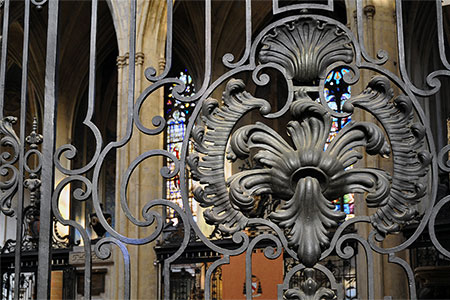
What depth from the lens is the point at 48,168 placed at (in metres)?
2.88

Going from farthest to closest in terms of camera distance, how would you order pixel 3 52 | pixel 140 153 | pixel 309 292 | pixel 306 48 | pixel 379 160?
pixel 140 153, pixel 379 160, pixel 3 52, pixel 306 48, pixel 309 292

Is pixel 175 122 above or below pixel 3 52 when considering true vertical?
above

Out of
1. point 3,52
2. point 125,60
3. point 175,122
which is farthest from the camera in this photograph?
point 175,122

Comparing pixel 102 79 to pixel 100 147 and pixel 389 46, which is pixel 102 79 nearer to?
pixel 389 46

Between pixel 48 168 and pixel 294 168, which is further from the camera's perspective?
pixel 48 168

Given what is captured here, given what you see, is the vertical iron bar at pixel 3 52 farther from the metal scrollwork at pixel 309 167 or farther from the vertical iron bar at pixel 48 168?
the metal scrollwork at pixel 309 167

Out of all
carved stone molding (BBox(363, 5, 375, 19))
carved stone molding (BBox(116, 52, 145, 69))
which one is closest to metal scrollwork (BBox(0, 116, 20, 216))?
carved stone molding (BBox(363, 5, 375, 19))

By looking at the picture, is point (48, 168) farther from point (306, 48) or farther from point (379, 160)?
point (379, 160)

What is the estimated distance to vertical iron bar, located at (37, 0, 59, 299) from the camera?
2.79 metres

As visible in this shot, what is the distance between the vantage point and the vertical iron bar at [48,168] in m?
2.79

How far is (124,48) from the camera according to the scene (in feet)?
44.5

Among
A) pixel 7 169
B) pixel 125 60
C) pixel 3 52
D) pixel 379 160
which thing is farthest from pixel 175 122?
pixel 7 169

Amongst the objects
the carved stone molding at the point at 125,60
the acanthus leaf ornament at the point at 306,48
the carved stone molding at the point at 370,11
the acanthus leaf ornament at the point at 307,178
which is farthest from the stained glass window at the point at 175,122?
the acanthus leaf ornament at the point at 307,178

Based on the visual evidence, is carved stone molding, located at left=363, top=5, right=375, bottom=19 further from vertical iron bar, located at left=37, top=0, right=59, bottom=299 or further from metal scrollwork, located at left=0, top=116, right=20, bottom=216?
metal scrollwork, located at left=0, top=116, right=20, bottom=216
